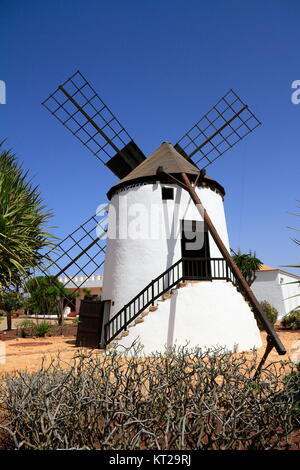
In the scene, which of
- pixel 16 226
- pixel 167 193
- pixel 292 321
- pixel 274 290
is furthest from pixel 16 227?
pixel 274 290

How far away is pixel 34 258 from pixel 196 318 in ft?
19.4

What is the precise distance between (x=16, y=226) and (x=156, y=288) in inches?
255

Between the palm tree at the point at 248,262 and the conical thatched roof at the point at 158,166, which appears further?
the palm tree at the point at 248,262

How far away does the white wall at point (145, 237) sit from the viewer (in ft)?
40.8

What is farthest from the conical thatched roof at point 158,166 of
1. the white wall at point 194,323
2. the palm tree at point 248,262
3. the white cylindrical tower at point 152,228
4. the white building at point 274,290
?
the white building at point 274,290

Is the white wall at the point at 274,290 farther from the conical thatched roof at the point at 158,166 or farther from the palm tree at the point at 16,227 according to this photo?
the palm tree at the point at 16,227

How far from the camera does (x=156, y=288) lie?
12078 millimetres

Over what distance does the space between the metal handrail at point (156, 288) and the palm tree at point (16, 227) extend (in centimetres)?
482

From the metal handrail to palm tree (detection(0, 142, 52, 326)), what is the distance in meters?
4.82

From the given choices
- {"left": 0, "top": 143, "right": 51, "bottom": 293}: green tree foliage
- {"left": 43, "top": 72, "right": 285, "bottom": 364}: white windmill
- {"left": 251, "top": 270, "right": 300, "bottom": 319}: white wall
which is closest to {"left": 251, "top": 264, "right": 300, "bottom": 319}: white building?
{"left": 251, "top": 270, "right": 300, "bottom": 319}: white wall

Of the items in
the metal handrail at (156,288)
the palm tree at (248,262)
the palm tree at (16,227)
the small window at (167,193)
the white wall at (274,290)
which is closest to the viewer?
the palm tree at (16,227)

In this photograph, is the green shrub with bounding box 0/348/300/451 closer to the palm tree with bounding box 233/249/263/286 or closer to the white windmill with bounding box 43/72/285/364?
the white windmill with bounding box 43/72/285/364

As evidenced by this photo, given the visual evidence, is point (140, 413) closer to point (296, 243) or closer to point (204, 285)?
point (296, 243)

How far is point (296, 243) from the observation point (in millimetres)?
5160
